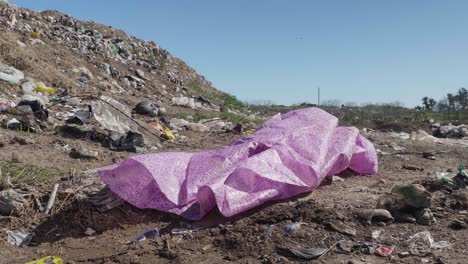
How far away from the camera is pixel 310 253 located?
1.97 m

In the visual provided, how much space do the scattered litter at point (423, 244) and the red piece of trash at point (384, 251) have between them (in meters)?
0.09

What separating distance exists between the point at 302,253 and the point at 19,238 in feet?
4.93

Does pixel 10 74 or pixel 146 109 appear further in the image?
pixel 146 109

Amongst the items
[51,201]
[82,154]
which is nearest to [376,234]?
[51,201]

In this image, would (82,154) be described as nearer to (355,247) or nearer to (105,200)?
(105,200)

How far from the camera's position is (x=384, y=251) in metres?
1.97

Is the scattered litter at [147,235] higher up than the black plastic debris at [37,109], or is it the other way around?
the black plastic debris at [37,109]

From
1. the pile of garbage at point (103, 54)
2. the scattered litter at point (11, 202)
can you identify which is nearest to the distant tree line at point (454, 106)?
the pile of garbage at point (103, 54)

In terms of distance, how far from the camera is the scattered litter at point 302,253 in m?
1.95

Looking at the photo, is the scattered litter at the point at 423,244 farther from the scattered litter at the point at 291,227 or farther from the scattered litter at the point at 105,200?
the scattered litter at the point at 105,200

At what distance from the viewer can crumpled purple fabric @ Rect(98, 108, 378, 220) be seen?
2.41m

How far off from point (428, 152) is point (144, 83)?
6.50 meters

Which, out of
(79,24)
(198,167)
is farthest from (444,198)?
(79,24)

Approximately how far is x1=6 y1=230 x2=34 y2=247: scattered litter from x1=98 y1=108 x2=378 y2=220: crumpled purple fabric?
19.7 inches
